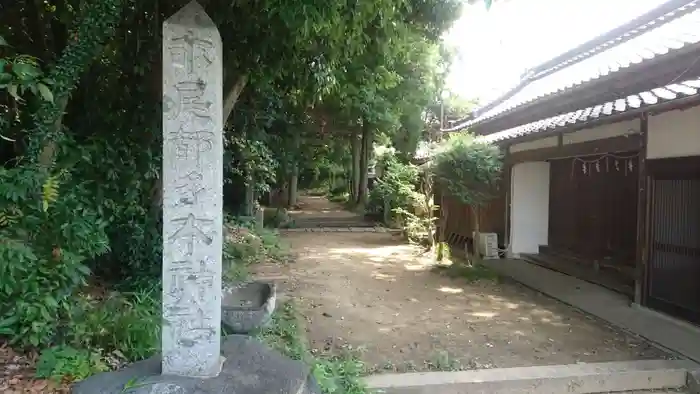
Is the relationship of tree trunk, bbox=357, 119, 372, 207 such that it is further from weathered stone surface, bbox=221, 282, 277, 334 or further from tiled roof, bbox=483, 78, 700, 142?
weathered stone surface, bbox=221, 282, 277, 334

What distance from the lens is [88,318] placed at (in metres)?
4.52

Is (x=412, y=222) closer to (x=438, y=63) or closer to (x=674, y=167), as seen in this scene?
(x=438, y=63)

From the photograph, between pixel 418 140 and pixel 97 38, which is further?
pixel 418 140

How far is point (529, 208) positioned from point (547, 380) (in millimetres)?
8198

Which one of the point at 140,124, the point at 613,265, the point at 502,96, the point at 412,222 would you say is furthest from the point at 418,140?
the point at 140,124

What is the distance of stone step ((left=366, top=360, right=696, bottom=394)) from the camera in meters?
5.11

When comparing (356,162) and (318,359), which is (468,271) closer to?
(318,359)

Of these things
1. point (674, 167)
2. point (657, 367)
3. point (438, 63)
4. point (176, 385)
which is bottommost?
point (657, 367)

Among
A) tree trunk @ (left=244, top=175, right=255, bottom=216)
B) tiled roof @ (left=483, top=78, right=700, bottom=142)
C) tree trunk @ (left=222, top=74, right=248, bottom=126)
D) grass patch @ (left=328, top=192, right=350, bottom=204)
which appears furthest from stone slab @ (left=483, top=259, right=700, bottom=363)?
grass patch @ (left=328, top=192, right=350, bottom=204)

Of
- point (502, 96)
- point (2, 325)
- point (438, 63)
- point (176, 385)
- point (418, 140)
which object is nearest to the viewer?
point (176, 385)

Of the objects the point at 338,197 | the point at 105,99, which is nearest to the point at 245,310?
the point at 105,99

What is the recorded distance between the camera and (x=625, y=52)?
10.7m

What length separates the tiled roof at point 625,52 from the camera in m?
8.18

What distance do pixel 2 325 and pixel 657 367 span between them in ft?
19.4
